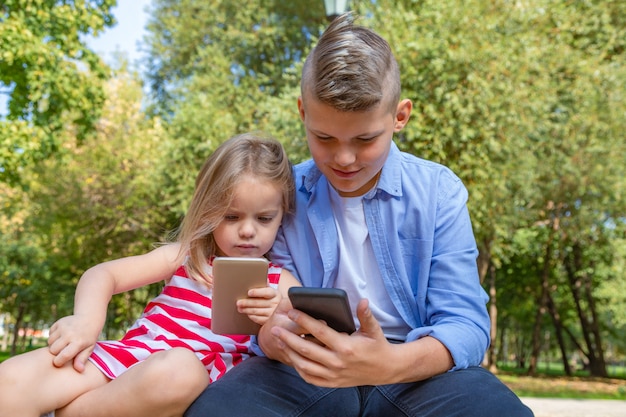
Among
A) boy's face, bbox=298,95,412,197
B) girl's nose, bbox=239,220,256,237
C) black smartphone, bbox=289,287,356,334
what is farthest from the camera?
girl's nose, bbox=239,220,256,237

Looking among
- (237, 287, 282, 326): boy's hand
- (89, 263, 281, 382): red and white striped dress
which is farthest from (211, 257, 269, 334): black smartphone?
(89, 263, 281, 382): red and white striped dress

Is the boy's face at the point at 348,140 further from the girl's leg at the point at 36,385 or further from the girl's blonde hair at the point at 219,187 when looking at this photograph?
the girl's leg at the point at 36,385

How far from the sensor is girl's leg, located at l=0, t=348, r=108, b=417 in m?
2.12

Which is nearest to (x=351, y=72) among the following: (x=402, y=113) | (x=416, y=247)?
(x=402, y=113)

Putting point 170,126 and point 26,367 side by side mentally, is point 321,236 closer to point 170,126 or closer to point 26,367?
point 26,367

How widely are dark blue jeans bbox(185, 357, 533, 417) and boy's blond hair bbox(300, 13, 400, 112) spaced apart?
92 centimetres

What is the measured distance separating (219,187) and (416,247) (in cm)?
86

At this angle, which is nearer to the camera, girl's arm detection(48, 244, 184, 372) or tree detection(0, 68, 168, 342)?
girl's arm detection(48, 244, 184, 372)

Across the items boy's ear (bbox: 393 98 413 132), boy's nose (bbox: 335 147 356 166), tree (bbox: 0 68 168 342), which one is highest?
boy's ear (bbox: 393 98 413 132)

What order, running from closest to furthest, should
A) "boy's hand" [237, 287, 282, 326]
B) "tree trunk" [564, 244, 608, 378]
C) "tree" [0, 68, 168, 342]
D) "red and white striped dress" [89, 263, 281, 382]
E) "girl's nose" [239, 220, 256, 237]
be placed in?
1. "boy's hand" [237, 287, 282, 326]
2. "red and white striped dress" [89, 263, 281, 382]
3. "girl's nose" [239, 220, 256, 237]
4. "tree" [0, 68, 168, 342]
5. "tree trunk" [564, 244, 608, 378]

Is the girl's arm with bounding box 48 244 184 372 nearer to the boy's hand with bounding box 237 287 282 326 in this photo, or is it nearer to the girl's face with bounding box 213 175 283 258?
the girl's face with bounding box 213 175 283 258

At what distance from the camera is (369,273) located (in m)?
2.60

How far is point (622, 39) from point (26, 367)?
17.7 m

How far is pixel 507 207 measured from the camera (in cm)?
1396
